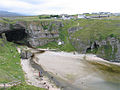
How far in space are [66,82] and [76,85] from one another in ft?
10.9

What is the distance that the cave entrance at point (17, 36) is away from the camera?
84.0 metres

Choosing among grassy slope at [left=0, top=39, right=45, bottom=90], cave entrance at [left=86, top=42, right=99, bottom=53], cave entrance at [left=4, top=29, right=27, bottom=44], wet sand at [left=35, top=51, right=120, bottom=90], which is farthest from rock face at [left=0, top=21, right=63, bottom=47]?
wet sand at [left=35, top=51, right=120, bottom=90]

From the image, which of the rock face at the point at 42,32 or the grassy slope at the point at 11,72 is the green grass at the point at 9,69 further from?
the rock face at the point at 42,32

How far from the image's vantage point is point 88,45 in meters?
69.1

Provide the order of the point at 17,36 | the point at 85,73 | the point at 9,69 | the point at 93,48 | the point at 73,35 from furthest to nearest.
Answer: the point at 17,36 < the point at 73,35 < the point at 93,48 < the point at 85,73 < the point at 9,69

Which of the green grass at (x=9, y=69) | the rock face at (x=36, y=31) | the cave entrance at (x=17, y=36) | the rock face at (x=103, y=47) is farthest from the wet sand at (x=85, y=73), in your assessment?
the cave entrance at (x=17, y=36)

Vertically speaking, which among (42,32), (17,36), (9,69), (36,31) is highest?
(36,31)

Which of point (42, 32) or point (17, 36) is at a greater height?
point (42, 32)

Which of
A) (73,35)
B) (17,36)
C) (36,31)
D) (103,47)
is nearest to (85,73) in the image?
(103,47)

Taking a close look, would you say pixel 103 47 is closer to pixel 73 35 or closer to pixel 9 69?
pixel 73 35

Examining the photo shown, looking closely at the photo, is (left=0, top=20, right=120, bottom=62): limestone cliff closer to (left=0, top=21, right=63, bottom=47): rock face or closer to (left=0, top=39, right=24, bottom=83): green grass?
(left=0, top=21, right=63, bottom=47): rock face

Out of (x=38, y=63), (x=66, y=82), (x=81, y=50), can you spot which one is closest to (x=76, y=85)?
(x=66, y=82)

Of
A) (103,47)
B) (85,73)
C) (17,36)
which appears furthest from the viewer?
(17,36)

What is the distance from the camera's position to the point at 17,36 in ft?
285
